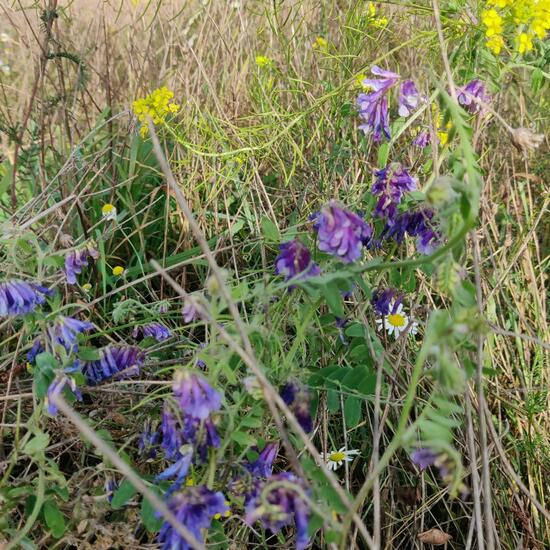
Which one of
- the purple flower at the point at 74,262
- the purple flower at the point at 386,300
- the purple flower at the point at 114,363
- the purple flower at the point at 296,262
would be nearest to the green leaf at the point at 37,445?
the purple flower at the point at 114,363

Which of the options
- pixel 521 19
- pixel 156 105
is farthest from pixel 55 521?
pixel 521 19

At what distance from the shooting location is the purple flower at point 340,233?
0.93m

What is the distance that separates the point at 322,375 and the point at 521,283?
2.76ft

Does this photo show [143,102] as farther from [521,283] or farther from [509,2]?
[521,283]

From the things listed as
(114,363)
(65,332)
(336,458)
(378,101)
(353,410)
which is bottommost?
(336,458)

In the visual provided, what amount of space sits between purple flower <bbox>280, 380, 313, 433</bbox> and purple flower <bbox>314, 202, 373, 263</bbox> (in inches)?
7.4

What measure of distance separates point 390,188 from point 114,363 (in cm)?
55

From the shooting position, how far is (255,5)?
2.32 metres

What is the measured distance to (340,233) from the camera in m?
0.93

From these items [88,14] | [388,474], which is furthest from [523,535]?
[88,14]

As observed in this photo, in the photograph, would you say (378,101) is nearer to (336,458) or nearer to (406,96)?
(406,96)

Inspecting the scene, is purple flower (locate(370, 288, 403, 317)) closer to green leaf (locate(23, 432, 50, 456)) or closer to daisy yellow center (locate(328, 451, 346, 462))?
daisy yellow center (locate(328, 451, 346, 462))

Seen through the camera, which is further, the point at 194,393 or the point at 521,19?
the point at 521,19

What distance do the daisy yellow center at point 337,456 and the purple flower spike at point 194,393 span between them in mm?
545
